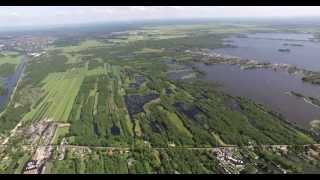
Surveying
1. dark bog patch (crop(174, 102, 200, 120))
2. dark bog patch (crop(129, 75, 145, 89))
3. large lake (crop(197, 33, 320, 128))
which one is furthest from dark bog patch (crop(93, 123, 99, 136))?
large lake (crop(197, 33, 320, 128))

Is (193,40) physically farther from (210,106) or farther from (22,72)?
(210,106)

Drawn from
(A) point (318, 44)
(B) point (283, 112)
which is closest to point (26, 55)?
(B) point (283, 112)

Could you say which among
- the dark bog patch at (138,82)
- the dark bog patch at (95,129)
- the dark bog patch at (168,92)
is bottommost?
the dark bog patch at (95,129)

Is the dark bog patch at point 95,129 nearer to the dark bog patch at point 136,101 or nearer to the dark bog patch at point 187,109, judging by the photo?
the dark bog patch at point 136,101

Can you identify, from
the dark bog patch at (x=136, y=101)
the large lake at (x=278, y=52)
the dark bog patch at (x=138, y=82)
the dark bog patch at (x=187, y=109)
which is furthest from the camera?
the large lake at (x=278, y=52)

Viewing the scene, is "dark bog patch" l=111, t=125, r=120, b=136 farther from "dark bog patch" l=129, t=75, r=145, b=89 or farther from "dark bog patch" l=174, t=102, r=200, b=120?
"dark bog patch" l=129, t=75, r=145, b=89

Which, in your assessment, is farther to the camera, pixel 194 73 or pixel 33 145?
pixel 194 73

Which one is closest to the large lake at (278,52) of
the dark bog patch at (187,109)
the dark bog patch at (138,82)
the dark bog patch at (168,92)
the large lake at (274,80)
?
the large lake at (274,80)
